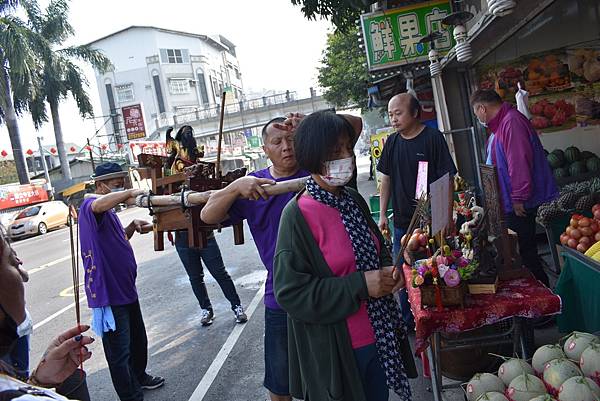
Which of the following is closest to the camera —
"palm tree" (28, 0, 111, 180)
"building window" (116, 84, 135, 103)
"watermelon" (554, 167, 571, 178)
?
"watermelon" (554, 167, 571, 178)

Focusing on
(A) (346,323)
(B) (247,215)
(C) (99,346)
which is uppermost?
(B) (247,215)

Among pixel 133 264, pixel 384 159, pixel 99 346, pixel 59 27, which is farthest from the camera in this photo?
pixel 59 27

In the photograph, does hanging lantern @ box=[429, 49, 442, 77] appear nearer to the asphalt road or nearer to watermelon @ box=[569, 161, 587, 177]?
watermelon @ box=[569, 161, 587, 177]

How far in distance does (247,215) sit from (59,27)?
32736mm

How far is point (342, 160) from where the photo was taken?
195 cm

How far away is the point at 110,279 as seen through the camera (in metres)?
3.51

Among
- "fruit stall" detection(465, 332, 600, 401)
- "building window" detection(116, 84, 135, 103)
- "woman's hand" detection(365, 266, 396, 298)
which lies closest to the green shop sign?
"fruit stall" detection(465, 332, 600, 401)

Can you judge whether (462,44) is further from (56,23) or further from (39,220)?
(56,23)

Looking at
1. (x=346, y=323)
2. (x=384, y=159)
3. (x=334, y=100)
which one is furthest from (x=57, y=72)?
(x=346, y=323)

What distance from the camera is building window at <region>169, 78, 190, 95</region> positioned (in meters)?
58.0

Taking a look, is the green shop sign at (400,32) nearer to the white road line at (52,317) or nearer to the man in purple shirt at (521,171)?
the man in purple shirt at (521,171)

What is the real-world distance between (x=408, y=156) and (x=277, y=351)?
2.02 metres

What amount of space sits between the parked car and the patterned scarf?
69.8 feet

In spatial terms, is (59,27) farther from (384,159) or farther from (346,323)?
(346,323)
